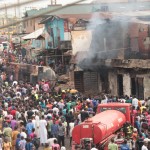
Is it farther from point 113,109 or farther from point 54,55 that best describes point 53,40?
point 113,109

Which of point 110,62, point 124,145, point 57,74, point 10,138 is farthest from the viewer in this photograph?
point 57,74

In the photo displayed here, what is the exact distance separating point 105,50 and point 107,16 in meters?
2.59

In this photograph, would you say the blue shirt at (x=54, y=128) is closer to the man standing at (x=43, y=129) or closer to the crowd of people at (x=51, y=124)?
the crowd of people at (x=51, y=124)

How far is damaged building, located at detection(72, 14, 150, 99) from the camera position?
2523 centimetres

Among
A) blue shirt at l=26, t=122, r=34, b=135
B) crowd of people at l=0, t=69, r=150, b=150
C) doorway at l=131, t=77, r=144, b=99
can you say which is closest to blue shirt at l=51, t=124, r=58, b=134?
crowd of people at l=0, t=69, r=150, b=150

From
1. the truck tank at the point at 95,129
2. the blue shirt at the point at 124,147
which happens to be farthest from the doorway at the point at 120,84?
the blue shirt at the point at 124,147

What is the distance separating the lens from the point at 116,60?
84.4 feet

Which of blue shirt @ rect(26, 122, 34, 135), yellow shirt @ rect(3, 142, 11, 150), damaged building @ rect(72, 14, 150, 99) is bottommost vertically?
yellow shirt @ rect(3, 142, 11, 150)

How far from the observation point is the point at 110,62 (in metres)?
26.2

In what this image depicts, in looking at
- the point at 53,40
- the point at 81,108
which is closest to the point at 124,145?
the point at 81,108

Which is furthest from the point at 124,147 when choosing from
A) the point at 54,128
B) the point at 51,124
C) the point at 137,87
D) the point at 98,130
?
the point at 137,87

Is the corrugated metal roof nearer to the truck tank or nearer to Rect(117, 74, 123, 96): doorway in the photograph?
Rect(117, 74, 123, 96): doorway

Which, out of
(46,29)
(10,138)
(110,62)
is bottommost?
(10,138)

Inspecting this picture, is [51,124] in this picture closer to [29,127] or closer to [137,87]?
[29,127]
